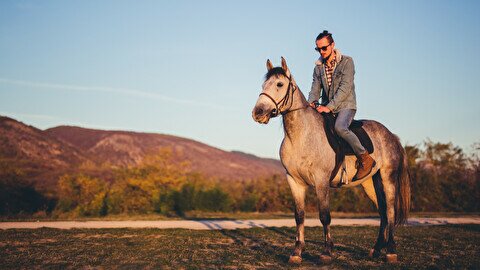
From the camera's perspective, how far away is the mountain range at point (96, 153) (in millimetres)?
43250

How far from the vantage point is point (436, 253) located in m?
7.58

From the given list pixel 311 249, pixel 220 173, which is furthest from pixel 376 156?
pixel 220 173

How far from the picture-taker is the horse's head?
19.9ft

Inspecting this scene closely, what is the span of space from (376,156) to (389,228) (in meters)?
1.29

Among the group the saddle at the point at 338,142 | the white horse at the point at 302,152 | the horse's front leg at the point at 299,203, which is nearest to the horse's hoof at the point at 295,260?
the white horse at the point at 302,152

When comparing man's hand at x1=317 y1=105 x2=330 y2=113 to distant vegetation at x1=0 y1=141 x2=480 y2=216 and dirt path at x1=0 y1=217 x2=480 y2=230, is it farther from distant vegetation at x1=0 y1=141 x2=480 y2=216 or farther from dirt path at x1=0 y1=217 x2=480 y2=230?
distant vegetation at x1=0 y1=141 x2=480 y2=216

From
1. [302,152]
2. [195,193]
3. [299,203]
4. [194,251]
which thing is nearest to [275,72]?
[302,152]

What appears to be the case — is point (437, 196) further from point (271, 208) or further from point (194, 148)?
point (194, 148)

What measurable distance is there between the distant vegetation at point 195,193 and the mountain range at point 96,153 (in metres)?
2.09

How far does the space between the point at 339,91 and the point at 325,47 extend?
78 centimetres

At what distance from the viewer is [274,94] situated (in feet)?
20.8

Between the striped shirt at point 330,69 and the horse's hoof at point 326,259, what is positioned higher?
the striped shirt at point 330,69

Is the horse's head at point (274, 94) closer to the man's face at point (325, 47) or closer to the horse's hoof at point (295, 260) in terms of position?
the man's face at point (325, 47)

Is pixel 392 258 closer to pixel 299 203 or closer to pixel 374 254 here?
pixel 374 254
